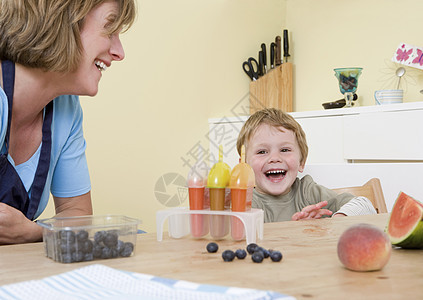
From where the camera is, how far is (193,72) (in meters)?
3.62

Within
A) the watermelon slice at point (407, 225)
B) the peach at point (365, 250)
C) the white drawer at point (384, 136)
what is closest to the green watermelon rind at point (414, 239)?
the watermelon slice at point (407, 225)

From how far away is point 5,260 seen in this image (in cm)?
87

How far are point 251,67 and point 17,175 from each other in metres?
2.63

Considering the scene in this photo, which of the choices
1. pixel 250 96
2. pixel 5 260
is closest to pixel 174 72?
pixel 250 96

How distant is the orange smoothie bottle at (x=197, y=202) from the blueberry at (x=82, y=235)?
0.92ft

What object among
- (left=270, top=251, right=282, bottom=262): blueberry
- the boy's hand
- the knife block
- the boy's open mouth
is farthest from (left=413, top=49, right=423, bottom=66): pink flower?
(left=270, top=251, right=282, bottom=262): blueberry

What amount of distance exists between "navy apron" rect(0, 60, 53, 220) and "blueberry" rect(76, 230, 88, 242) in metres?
0.64

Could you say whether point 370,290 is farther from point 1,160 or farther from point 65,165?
point 65,165

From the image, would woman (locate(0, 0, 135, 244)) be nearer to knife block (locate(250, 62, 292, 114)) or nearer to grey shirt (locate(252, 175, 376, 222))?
grey shirt (locate(252, 175, 376, 222))

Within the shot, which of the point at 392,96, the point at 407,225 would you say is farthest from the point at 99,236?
the point at 392,96

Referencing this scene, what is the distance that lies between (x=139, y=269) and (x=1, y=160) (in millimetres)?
773

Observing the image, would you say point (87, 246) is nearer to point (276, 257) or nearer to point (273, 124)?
point (276, 257)

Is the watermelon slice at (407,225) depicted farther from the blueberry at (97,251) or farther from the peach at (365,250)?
the blueberry at (97,251)

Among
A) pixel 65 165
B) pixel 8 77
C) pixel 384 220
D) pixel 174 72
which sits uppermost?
pixel 174 72
